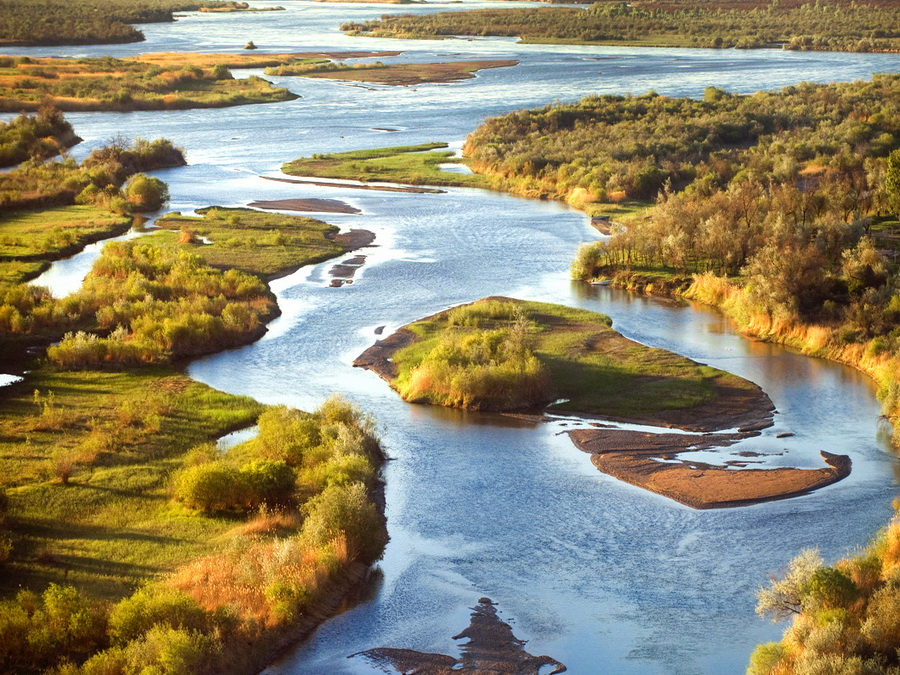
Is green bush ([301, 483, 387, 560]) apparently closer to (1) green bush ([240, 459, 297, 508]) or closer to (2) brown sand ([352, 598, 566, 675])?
(1) green bush ([240, 459, 297, 508])

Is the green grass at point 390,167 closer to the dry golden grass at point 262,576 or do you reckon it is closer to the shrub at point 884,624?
the dry golden grass at point 262,576

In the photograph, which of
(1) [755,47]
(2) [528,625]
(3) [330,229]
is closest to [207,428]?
(2) [528,625]

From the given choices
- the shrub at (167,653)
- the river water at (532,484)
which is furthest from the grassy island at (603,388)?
the shrub at (167,653)

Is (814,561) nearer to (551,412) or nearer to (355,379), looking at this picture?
(551,412)

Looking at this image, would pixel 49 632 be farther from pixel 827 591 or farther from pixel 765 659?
pixel 827 591

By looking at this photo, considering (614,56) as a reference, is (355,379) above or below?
below
